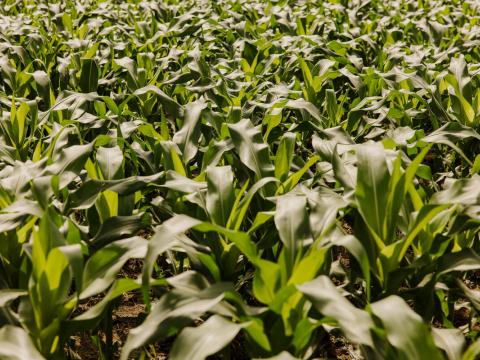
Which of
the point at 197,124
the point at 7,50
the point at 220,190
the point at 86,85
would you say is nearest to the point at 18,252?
the point at 220,190

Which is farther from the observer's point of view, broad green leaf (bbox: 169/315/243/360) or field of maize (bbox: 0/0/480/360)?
field of maize (bbox: 0/0/480/360)

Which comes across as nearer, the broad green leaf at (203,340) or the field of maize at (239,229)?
the broad green leaf at (203,340)

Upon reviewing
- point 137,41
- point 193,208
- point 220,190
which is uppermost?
point 220,190

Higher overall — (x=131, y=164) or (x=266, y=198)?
(x=266, y=198)

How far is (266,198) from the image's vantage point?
182 cm

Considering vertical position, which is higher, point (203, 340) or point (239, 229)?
point (203, 340)

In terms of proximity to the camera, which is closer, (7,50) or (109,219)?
(109,219)

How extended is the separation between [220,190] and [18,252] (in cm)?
61

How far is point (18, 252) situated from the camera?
68.2 inches

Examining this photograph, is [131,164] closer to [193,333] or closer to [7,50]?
[193,333]

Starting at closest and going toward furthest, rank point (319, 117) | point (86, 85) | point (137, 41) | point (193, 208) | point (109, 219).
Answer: point (109, 219) < point (193, 208) < point (319, 117) < point (86, 85) < point (137, 41)

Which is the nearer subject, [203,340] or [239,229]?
[203,340]

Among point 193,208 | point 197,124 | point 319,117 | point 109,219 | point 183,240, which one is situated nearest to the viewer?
point 183,240

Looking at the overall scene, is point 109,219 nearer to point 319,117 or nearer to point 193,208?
point 193,208
